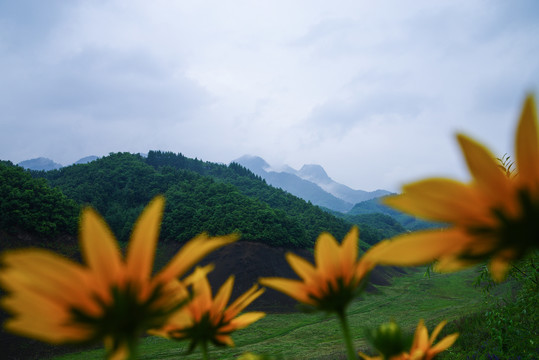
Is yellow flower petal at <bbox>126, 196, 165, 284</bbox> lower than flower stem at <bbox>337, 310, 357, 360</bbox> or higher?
higher

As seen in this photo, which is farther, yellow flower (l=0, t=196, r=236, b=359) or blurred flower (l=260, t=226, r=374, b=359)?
blurred flower (l=260, t=226, r=374, b=359)

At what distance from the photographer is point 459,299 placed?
19.7 m

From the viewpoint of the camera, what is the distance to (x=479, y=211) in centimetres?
42

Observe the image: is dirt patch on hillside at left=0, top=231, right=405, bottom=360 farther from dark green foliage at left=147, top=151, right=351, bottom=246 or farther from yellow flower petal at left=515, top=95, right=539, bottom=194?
yellow flower petal at left=515, top=95, right=539, bottom=194

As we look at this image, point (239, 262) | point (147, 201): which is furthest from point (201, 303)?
point (147, 201)

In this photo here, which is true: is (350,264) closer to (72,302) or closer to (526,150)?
(526,150)

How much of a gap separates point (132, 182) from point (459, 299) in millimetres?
35764

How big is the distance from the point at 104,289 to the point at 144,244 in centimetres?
10

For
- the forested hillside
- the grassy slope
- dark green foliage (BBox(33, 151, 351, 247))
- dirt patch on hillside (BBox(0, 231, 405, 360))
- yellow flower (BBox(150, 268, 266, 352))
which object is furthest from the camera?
dark green foliage (BBox(33, 151, 351, 247))

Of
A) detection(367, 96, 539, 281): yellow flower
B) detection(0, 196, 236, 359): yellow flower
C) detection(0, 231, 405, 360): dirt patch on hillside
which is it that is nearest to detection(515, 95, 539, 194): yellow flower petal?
detection(367, 96, 539, 281): yellow flower

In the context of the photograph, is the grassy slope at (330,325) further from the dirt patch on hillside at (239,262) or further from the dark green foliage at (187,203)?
the dark green foliage at (187,203)

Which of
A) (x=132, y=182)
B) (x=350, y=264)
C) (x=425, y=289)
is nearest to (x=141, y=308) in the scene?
(x=350, y=264)

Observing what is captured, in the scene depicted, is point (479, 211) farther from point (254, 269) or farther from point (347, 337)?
point (254, 269)

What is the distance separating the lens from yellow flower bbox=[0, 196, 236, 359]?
0.42 metres
